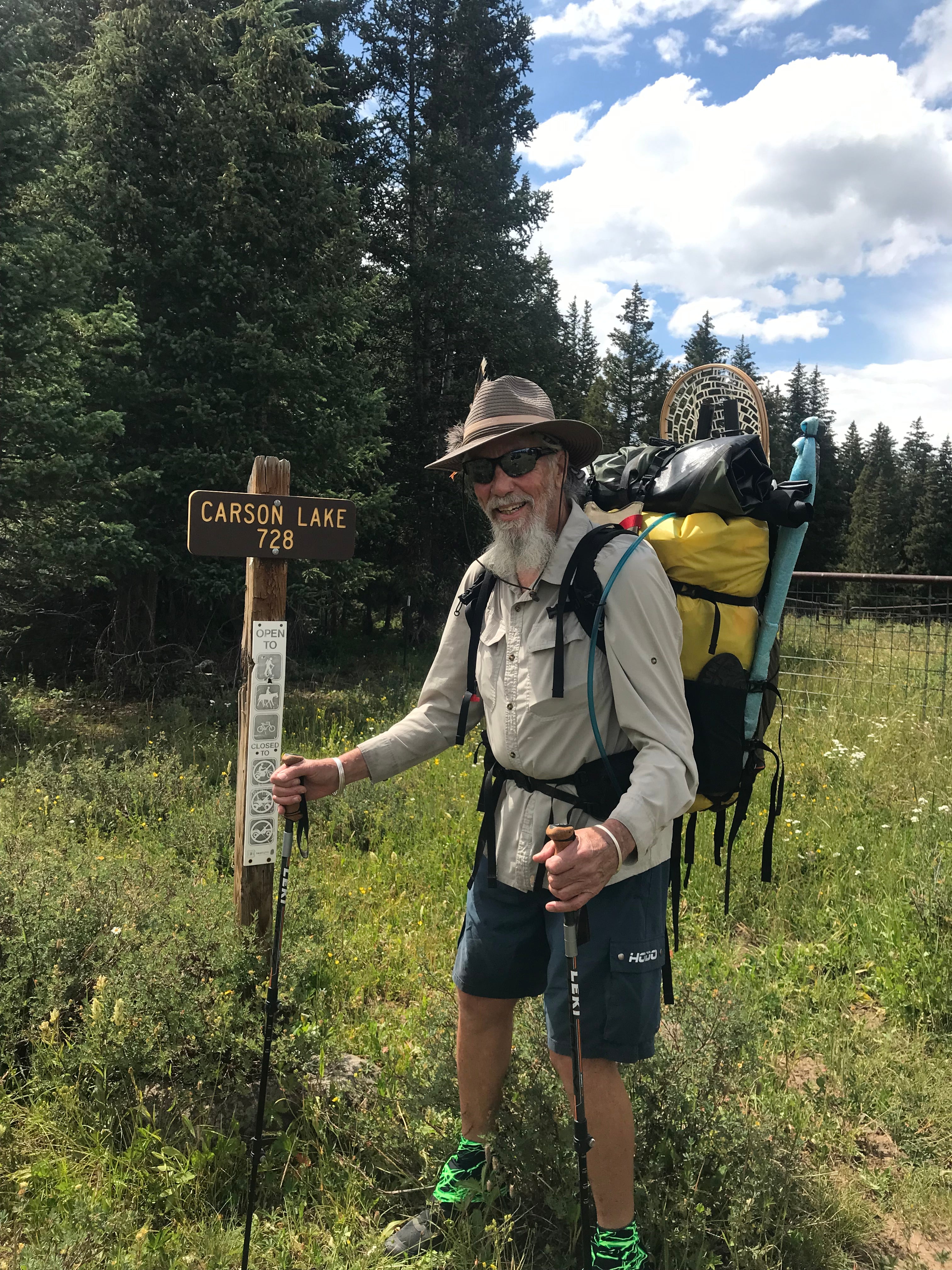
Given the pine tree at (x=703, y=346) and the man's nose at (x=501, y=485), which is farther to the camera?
the pine tree at (x=703, y=346)

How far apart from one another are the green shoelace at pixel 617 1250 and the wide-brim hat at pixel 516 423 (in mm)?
2085

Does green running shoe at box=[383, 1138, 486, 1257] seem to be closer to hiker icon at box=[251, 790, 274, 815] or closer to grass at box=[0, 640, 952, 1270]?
grass at box=[0, 640, 952, 1270]

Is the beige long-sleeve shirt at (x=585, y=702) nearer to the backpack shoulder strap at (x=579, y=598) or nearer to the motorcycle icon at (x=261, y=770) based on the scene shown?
the backpack shoulder strap at (x=579, y=598)

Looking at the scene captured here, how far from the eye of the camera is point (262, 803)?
3.50 metres

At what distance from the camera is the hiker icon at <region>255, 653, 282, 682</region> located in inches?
139

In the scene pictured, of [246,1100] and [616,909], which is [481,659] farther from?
[246,1100]

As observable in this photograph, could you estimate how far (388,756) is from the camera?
2492 mm

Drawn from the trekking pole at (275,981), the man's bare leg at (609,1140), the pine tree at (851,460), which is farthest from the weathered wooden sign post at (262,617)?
the pine tree at (851,460)

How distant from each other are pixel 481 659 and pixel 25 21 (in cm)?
926

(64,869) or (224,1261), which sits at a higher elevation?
(64,869)

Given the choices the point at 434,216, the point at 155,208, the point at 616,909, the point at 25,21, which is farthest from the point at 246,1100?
the point at 434,216

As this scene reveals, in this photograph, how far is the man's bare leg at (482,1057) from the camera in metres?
2.37

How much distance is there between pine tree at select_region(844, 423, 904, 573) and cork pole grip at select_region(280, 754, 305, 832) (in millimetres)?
47088


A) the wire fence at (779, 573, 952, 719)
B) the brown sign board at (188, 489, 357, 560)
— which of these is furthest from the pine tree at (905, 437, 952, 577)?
the brown sign board at (188, 489, 357, 560)
